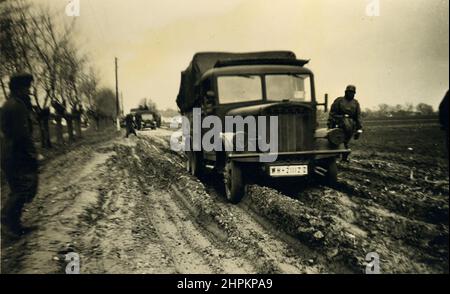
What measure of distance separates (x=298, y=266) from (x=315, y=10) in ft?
12.6

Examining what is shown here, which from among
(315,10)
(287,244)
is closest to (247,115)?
(315,10)

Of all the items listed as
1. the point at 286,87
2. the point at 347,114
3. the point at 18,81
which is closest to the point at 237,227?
the point at 286,87

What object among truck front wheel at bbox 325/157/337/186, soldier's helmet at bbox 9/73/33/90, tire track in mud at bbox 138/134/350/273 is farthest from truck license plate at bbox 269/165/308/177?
soldier's helmet at bbox 9/73/33/90

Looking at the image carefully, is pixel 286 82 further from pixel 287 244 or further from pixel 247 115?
pixel 287 244

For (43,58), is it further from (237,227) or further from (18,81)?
(237,227)

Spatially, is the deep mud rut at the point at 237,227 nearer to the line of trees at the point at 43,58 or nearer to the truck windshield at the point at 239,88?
the truck windshield at the point at 239,88

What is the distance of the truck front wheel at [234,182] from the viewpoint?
624 cm

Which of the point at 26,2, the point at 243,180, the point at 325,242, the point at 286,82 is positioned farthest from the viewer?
the point at 26,2

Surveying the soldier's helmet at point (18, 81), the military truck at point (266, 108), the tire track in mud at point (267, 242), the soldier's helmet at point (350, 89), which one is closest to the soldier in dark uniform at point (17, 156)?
the soldier's helmet at point (18, 81)

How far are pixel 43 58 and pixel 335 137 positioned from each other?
31.2 feet

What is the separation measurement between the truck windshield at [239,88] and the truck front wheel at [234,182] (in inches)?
51.1

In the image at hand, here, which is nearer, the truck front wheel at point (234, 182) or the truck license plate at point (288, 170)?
the truck license plate at point (288, 170)

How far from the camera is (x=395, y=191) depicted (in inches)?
253

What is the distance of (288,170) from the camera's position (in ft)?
20.0
